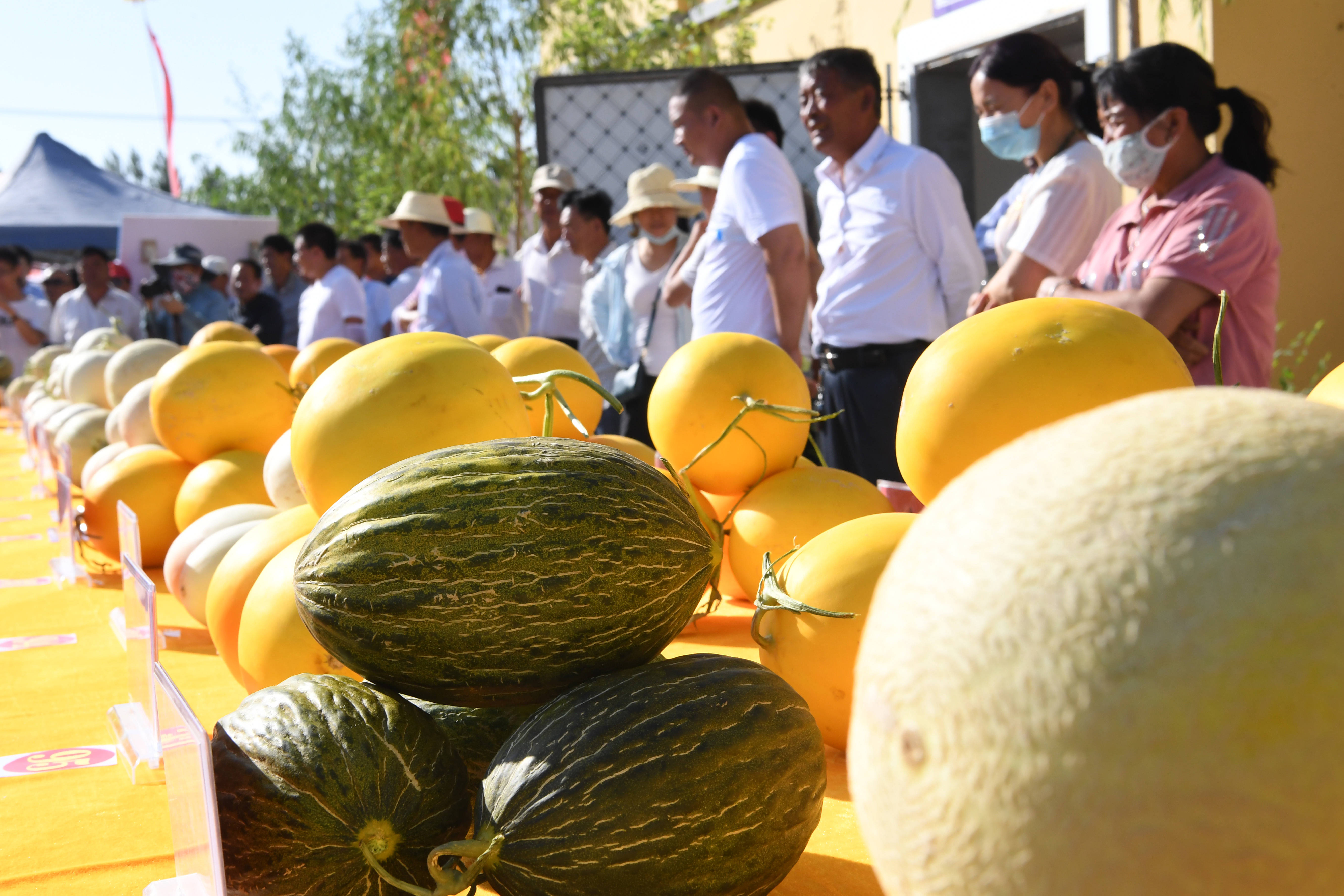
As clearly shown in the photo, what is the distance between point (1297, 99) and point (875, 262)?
342cm

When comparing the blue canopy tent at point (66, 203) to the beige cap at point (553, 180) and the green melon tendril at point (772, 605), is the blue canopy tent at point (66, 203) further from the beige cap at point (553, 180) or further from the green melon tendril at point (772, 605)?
the green melon tendril at point (772, 605)

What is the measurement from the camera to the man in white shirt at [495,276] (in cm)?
727

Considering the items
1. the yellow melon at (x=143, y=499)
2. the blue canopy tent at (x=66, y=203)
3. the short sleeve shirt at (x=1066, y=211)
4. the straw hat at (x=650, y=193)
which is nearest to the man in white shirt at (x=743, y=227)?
the short sleeve shirt at (x=1066, y=211)

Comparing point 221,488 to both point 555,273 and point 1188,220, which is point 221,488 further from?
point 555,273

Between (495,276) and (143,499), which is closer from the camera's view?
(143,499)

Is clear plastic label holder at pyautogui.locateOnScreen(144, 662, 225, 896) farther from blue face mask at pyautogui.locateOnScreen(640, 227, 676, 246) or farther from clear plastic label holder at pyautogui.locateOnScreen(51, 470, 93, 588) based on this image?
blue face mask at pyautogui.locateOnScreen(640, 227, 676, 246)

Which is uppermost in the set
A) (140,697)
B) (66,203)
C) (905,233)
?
(66,203)

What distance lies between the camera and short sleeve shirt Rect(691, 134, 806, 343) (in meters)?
3.51

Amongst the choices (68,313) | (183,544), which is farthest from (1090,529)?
(68,313)

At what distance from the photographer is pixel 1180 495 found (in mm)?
538

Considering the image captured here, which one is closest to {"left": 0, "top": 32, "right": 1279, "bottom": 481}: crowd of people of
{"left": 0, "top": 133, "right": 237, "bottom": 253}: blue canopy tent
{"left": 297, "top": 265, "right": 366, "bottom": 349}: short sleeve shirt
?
{"left": 297, "top": 265, "right": 366, "bottom": 349}: short sleeve shirt

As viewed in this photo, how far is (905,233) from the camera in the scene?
3.27m

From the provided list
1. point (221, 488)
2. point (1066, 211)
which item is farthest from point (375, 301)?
point (1066, 211)

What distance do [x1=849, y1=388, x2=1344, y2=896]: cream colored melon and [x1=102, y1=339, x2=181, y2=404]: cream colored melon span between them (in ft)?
12.2
